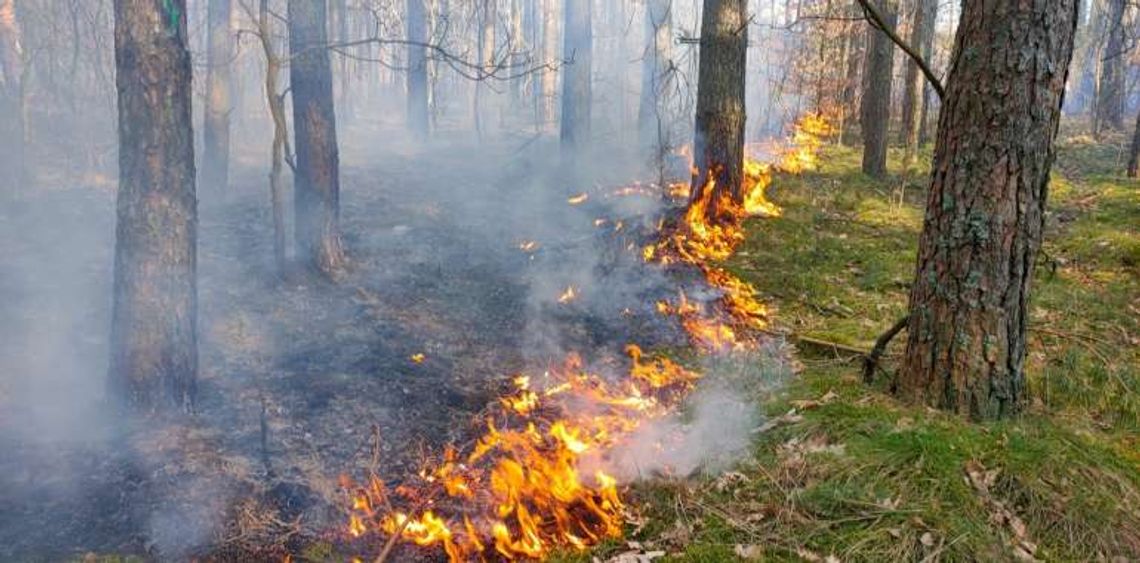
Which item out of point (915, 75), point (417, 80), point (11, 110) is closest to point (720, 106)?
point (915, 75)

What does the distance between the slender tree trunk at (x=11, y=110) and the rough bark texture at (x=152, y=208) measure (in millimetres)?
9370

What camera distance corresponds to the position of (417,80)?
2261 centimetres

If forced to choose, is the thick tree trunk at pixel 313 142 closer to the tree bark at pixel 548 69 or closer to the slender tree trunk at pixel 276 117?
the slender tree trunk at pixel 276 117

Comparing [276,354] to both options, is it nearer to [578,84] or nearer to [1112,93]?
[578,84]

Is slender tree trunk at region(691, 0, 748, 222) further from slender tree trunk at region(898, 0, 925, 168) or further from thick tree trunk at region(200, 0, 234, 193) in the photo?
thick tree trunk at region(200, 0, 234, 193)

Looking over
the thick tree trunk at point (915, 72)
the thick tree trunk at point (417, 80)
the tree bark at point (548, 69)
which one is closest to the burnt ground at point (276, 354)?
the thick tree trunk at point (915, 72)

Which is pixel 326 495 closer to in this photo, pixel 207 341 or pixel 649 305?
pixel 207 341

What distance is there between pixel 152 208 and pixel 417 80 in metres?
18.4

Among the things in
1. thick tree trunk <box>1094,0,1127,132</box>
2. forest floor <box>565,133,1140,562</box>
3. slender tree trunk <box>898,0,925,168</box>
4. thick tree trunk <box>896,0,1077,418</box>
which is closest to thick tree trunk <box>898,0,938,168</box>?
slender tree trunk <box>898,0,925,168</box>

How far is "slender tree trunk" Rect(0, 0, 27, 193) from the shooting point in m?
12.7

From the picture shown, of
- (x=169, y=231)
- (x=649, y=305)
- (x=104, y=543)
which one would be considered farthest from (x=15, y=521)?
(x=649, y=305)

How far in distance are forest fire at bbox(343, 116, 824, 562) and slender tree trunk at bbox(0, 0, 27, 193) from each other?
37.8ft

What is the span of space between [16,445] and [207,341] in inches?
80.5

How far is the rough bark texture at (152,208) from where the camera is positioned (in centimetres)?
516
